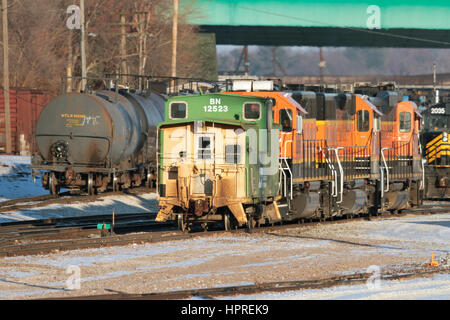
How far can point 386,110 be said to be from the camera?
83.8 ft

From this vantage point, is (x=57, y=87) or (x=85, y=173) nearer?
(x=85, y=173)

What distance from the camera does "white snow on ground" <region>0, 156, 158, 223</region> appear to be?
2525 centimetres

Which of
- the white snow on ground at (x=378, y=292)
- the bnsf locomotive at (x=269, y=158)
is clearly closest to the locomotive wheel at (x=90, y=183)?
the bnsf locomotive at (x=269, y=158)

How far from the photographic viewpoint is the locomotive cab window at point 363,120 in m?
24.0

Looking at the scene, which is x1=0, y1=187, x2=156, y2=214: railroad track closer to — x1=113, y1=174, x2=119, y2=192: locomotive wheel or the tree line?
x1=113, y1=174, x2=119, y2=192: locomotive wheel

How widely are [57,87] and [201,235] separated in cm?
4299

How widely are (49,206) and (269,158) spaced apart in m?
10.2

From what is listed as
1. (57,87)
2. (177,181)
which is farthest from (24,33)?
(177,181)

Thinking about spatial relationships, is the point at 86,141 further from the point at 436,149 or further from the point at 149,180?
the point at 436,149

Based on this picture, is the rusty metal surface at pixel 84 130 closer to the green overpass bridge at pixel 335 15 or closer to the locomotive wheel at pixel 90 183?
the locomotive wheel at pixel 90 183

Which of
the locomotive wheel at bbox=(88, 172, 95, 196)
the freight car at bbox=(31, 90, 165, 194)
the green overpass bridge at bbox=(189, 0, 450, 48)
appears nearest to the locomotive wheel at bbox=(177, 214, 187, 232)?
the freight car at bbox=(31, 90, 165, 194)

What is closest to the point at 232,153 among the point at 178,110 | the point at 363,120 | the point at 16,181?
the point at 178,110

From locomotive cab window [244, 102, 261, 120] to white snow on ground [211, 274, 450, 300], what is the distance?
6.85 m
